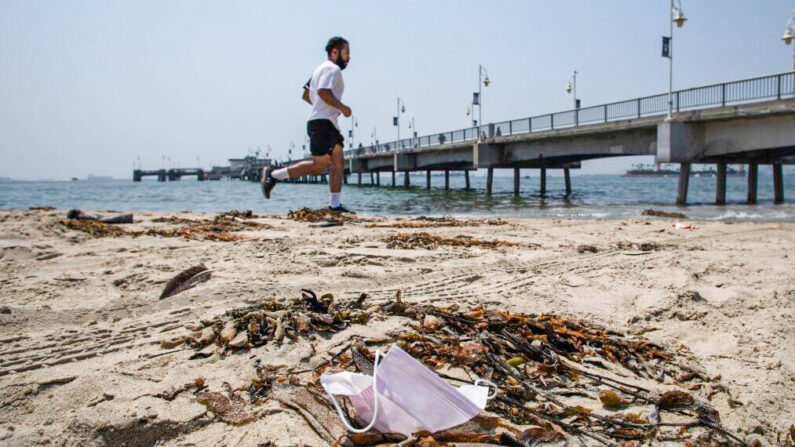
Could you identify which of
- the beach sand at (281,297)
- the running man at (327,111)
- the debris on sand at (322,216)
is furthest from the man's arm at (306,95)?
the beach sand at (281,297)

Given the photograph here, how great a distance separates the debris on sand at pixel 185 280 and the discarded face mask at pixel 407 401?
2171 mm

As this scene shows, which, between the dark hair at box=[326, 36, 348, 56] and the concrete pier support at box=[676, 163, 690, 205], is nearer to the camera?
the dark hair at box=[326, 36, 348, 56]

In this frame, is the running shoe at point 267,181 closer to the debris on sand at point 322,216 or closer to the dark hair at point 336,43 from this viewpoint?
the debris on sand at point 322,216

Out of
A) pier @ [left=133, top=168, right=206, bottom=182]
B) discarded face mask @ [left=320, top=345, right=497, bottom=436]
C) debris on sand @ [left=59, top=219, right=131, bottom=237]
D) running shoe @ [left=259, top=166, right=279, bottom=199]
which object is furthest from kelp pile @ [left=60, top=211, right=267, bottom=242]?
pier @ [left=133, top=168, right=206, bottom=182]

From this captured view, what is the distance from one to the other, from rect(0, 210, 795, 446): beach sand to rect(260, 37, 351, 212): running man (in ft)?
6.37

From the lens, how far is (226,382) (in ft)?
6.72

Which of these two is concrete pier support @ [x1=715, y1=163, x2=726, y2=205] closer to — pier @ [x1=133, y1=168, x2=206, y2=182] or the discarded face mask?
the discarded face mask

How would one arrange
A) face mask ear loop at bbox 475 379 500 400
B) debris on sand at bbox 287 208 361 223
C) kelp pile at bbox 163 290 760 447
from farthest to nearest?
debris on sand at bbox 287 208 361 223, face mask ear loop at bbox 475 379 500 400, kelp pile at bbox 163 290 760 447

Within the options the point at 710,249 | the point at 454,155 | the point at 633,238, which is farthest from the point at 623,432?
the point at 454,155

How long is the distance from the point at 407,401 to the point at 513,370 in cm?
75

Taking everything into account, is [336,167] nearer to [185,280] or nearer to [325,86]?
[325,86]

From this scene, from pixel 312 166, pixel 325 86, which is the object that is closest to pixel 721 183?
pixel 312 166

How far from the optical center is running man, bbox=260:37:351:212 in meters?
7.84

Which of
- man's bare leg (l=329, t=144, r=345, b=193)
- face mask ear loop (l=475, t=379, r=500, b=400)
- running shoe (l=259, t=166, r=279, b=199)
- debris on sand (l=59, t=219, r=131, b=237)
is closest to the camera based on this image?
face mask ear loop (l=475, t=379, r=500, b=400)
